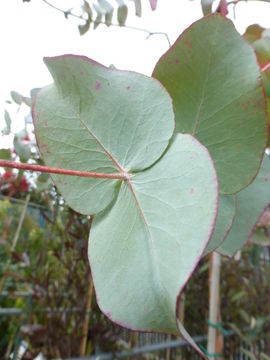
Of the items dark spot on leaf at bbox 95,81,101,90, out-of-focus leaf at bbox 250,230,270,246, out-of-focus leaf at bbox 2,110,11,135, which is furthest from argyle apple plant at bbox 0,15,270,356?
out-of-focus leaf at bbox 250,230,270,246

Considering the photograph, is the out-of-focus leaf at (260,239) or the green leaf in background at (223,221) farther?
the out-of-focus leaf at (260,239)

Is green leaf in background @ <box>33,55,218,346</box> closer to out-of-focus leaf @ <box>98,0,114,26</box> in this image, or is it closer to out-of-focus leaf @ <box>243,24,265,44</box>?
out-of-focus leaf @ <box>243,24,265,44</box>

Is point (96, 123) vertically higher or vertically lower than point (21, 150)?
higher

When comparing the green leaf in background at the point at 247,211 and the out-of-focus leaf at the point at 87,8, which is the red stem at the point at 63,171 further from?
the out-of-focus leaf at the point at 87,8

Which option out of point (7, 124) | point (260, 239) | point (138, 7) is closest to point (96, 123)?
point (138, 7)

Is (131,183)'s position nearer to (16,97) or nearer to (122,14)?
(122,14)

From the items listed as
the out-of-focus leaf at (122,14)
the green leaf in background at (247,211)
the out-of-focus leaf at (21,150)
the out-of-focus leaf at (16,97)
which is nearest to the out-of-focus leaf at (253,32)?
the green leaf in background at (247,211)

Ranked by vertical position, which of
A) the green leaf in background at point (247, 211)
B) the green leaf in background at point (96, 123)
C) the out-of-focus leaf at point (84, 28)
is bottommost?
the green leaf in background at point (247, 211)
